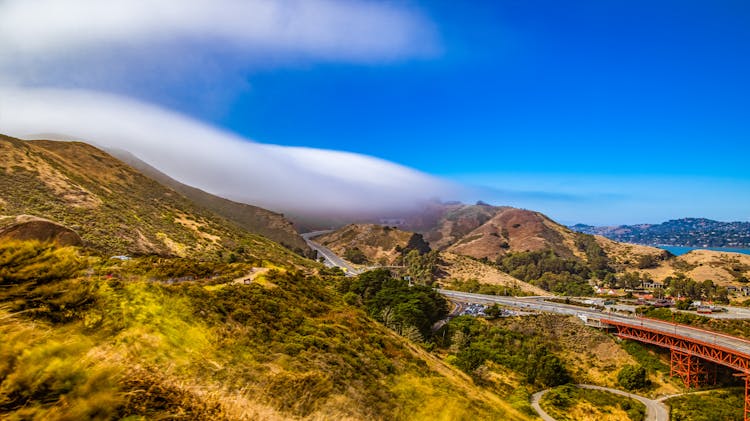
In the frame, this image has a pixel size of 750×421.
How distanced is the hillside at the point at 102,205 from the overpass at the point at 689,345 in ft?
167

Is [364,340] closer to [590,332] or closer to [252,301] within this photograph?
[252,301]

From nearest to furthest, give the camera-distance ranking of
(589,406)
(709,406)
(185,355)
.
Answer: (185,355)
(709,406)
(589,406)

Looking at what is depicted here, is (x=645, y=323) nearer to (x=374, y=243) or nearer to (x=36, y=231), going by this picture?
(x=36, y=231)

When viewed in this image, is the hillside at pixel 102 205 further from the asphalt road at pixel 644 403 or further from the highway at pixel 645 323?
the highway at pixel 645 323

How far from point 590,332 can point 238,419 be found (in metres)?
51.6

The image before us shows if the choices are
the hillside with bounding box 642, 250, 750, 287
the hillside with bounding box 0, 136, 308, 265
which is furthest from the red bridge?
the hillside with bounding box 642, 250, 750, 287

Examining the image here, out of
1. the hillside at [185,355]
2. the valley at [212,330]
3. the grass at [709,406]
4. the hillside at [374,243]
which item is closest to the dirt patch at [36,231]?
the valley at [212,330]

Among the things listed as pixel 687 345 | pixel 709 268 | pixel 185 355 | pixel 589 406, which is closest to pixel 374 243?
pixel 709 268

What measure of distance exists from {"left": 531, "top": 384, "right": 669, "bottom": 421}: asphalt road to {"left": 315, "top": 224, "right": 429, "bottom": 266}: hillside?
87344 millimetres

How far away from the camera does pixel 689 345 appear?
124 ft

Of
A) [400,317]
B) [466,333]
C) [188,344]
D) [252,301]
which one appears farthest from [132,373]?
[466,333]

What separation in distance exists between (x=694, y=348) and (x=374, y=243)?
117 metres

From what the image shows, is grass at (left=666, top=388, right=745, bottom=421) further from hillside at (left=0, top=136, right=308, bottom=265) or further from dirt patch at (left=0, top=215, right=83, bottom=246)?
hillside at (left=0, top=136, right=308, bottom=265)

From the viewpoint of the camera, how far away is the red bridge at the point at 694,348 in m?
32.4
